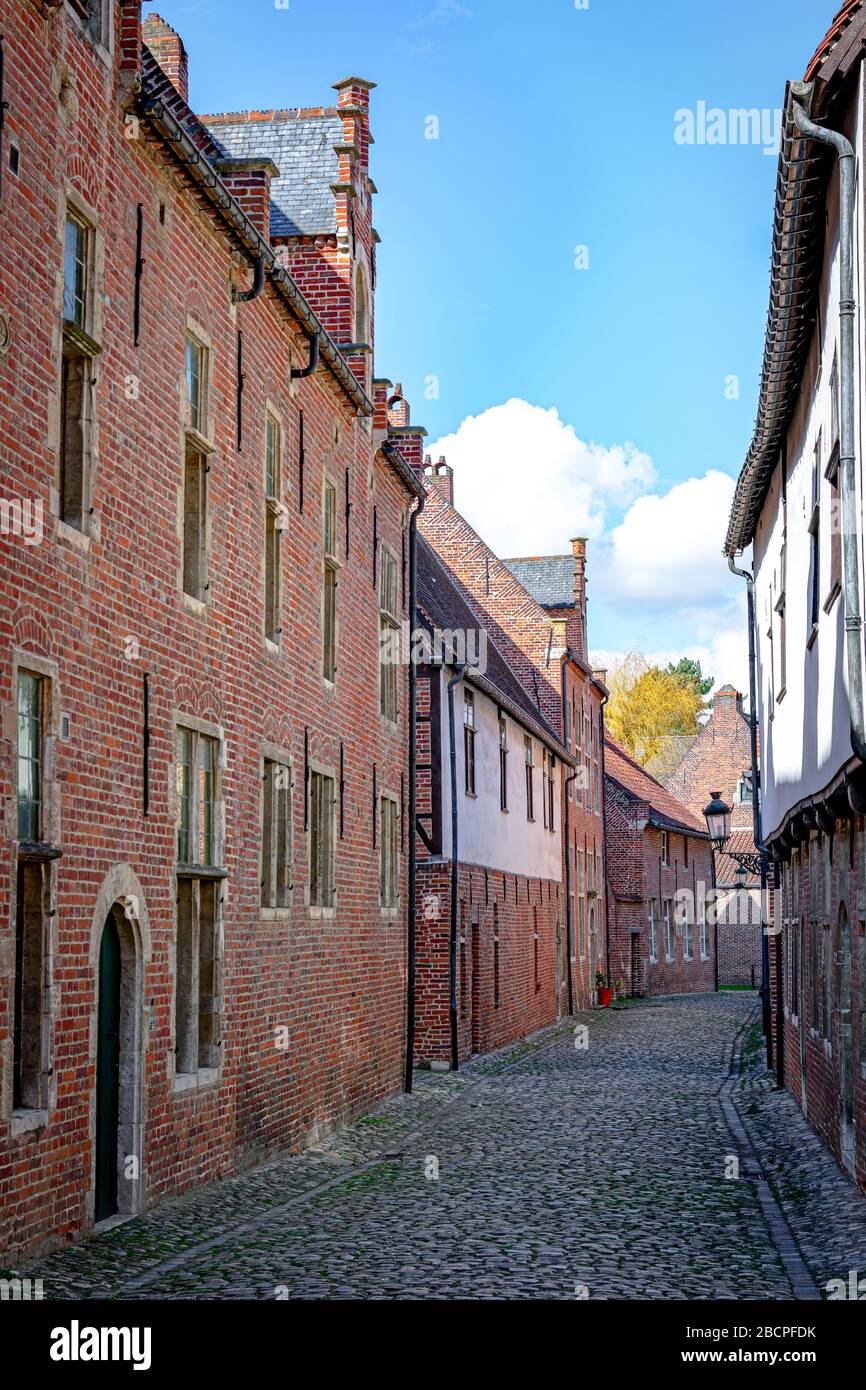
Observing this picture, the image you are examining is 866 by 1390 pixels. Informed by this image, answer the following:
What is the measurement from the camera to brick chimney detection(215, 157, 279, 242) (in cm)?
1245

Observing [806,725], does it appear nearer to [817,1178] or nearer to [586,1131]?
[817,1178]

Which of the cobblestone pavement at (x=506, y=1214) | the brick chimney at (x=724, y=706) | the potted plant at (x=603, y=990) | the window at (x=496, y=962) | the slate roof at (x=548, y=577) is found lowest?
the potted plant at (x=603, y=990)

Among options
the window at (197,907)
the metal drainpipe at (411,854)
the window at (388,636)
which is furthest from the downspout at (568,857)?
the window at (197,907)

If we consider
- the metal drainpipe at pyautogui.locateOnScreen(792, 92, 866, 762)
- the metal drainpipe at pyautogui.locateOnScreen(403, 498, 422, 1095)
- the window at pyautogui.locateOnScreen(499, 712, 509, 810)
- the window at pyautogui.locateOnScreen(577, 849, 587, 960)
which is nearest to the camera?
the metal drainpipe at pyautogui.locateOnScreen(792, 92, 866, 762)

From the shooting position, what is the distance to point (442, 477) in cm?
3538

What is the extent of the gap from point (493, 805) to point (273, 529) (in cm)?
1273

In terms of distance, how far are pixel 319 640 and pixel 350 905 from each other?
9.40 feet

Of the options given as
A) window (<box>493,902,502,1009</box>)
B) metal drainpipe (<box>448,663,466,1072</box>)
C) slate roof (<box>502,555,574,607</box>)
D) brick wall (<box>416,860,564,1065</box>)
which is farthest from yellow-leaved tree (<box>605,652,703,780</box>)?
metal drainpipe (<box>448,663,466,1072</box>)

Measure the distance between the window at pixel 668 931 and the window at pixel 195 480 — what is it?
121 ft

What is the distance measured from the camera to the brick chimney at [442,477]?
35147mm

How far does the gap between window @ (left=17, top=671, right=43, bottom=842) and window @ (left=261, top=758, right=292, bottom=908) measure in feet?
15.5

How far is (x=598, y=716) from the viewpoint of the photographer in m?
42.2

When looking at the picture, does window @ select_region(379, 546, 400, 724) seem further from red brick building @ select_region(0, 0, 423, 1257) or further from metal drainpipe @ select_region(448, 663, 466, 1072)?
metal drainpipe @ select_region(448, 663, 466, 1072)

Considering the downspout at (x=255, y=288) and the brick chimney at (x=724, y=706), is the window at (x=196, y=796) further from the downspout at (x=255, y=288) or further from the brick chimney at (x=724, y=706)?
the brick chimney at (x=724, y=706)
